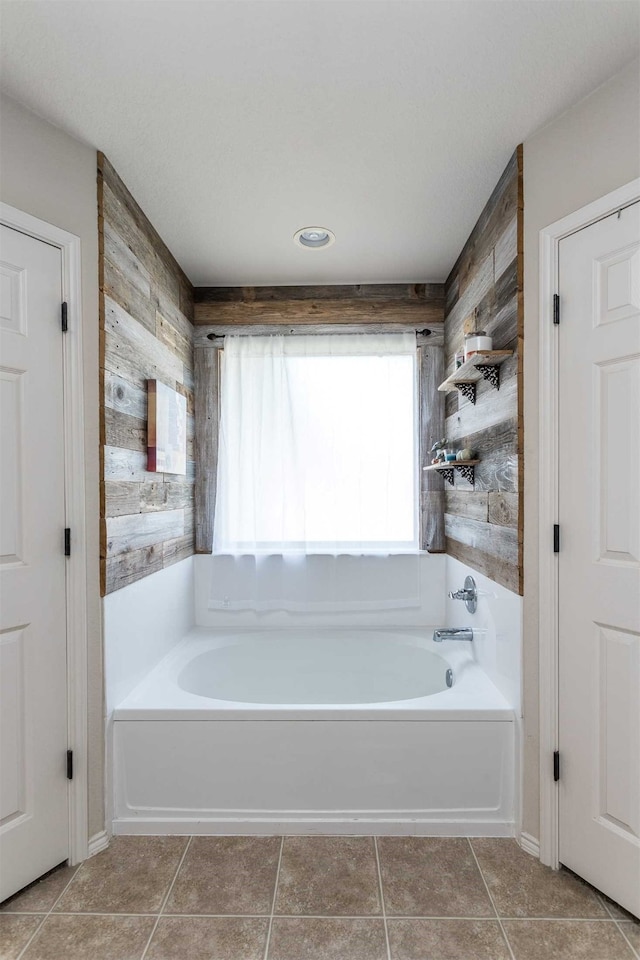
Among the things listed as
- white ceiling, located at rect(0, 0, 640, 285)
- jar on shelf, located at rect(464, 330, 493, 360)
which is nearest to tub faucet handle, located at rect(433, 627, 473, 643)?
jar on shelf, located at rect(464, 330, 493, 360)

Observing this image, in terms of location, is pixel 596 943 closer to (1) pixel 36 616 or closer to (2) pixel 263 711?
(2) pixel 263 711

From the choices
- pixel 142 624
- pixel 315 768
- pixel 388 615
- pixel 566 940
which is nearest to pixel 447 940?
pixel 566 940

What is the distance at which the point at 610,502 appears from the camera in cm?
157

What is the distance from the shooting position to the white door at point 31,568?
1583 mm

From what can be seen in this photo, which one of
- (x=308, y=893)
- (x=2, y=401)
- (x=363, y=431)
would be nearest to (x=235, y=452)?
(x=363, y=431)

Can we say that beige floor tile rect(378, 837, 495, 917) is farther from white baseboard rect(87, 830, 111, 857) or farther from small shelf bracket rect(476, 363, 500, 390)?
small shelf bracket rect(476, 363, 500, 390)

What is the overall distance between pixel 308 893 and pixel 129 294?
2277 mm

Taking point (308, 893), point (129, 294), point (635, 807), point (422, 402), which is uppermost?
point (129, 294)

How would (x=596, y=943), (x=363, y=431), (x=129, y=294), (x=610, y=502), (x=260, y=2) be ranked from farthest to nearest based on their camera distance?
(x=363, y=431)
(x=129, y=294)
(x=610, y=502)
(x=596, y=943)
(x=260, y=2)

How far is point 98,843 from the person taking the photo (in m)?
1.81

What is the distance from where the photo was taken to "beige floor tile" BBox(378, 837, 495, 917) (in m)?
1.55

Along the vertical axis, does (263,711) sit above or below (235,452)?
below

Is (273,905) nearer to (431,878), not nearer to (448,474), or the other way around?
(431,878)

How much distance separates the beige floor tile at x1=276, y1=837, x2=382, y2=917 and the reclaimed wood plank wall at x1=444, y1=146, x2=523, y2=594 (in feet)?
3.56
